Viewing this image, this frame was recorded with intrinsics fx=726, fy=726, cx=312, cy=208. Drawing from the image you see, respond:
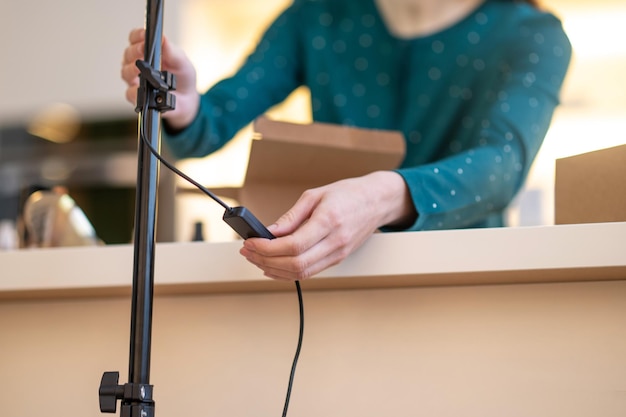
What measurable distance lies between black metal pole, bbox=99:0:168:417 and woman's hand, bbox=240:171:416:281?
83 mm

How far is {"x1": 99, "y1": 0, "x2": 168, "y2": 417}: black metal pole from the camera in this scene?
0.54 meters

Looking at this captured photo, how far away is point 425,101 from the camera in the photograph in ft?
3.66

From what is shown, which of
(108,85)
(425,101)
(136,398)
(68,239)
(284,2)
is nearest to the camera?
(136,398)

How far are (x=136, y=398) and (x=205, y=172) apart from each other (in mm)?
2079

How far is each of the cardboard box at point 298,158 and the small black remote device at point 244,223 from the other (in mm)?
183

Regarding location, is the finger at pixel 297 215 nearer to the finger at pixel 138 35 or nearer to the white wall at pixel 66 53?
the finger at pixel 138 35

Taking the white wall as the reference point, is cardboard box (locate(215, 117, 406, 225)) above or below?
below

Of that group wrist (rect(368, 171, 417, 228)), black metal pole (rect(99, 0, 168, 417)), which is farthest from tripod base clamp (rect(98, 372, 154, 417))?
wrist (rect(368, 171, 417, 228))

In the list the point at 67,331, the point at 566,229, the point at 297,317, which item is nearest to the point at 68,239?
the point at 67,331

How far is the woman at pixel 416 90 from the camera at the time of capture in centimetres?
74

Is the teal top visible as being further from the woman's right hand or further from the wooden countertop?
the wooden countertop

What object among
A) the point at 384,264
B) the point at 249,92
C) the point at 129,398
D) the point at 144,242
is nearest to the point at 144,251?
the point at 144,242

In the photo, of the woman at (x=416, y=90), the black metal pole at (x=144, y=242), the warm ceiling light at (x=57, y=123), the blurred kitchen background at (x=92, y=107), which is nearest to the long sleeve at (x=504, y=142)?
the woman at (x=416, y=90)

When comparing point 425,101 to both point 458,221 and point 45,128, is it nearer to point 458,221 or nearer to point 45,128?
point 458,221
